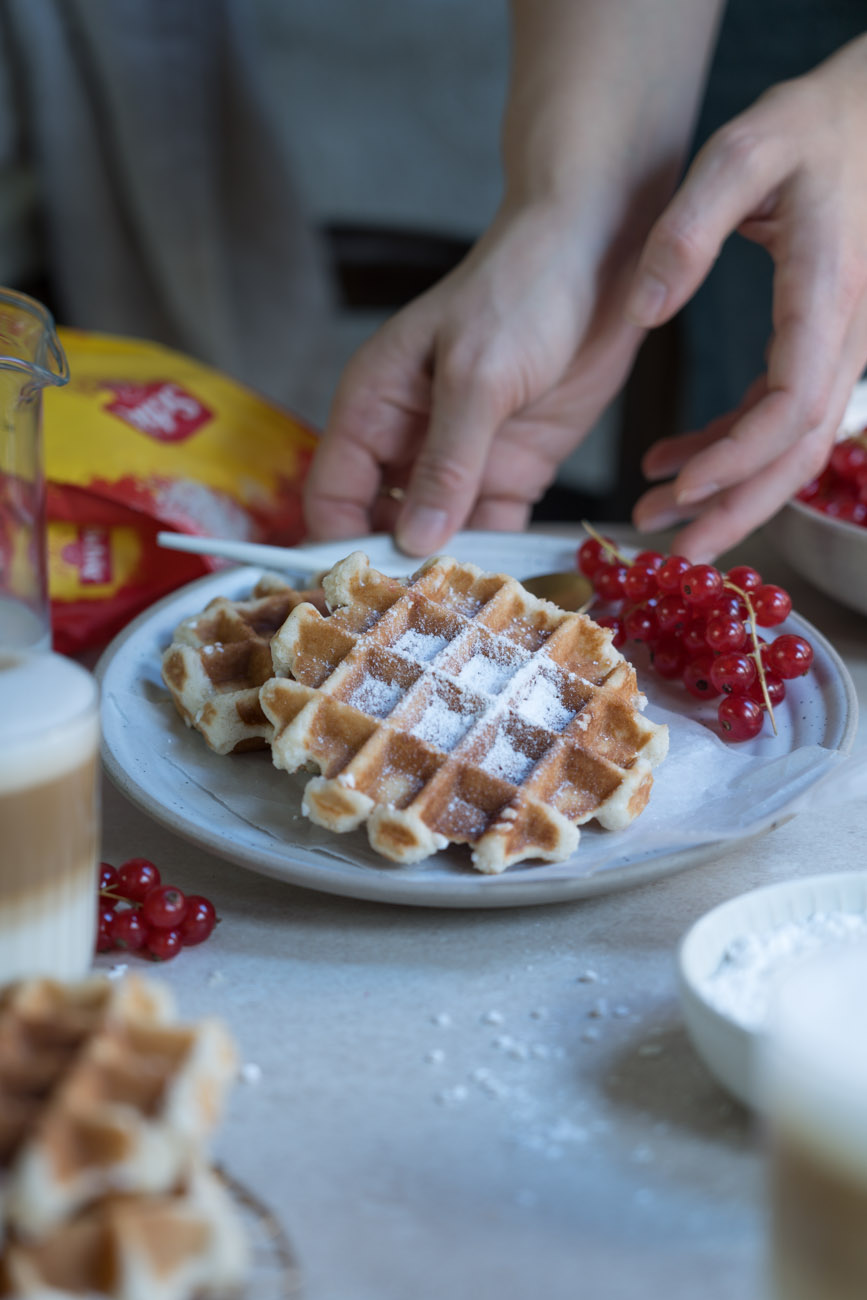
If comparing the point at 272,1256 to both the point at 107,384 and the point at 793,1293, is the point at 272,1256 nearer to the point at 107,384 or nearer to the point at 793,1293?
the point at 793,1293

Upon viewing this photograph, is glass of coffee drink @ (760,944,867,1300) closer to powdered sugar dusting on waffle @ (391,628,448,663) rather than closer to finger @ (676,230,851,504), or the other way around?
powdered sugar dusting on waffle @ (391,628,448,663)

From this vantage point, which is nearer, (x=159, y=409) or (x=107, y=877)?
(x=107, y=877)

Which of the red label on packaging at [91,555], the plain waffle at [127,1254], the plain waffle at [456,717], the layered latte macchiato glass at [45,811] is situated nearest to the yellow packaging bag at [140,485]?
the red label on packaging at [91,555]

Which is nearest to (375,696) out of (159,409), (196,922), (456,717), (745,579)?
(456,717)

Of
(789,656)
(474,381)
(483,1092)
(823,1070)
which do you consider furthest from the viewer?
(474,381)

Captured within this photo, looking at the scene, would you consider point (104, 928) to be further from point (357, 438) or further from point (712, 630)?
point (357, 438)

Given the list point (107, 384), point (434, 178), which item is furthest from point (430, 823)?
point (434, 178)

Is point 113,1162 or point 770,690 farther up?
point 113,1162
